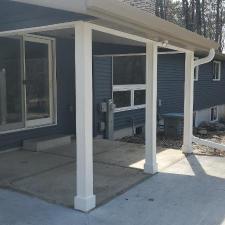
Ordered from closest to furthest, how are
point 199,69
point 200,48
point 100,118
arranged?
point 200,48 < point 100,118 < point 199,69

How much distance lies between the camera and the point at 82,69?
157 inches

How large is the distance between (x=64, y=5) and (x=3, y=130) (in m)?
3.94

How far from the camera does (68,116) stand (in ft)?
28.2

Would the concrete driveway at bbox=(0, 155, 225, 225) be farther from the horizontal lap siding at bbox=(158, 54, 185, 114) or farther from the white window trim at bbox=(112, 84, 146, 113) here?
the horizontal lap siding at bbox=(158, 54, 185, 114)

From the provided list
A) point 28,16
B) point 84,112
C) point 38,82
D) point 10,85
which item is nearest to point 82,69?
point 84,112

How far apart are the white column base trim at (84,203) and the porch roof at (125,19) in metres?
1.96

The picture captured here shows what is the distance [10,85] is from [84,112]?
340 cm

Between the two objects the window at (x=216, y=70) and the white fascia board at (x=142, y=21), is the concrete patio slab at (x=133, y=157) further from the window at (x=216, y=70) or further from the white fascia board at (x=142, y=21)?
the window at (x=216, y=70)

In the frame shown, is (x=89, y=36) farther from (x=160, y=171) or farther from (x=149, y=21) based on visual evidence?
(x=160, y=171)

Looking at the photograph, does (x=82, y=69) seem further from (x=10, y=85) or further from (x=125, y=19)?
(x=10, y=85)

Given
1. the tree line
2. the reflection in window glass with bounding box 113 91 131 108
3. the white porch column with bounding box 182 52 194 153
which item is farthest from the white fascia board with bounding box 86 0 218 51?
the tree line

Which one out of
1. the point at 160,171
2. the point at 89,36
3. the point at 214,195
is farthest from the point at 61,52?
the point at 214,195

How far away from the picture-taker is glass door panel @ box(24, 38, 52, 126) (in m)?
7.34

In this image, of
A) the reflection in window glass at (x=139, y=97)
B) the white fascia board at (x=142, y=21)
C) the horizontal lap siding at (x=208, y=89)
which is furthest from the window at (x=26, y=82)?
the horizontal lap siding at (x=208, y=89)
